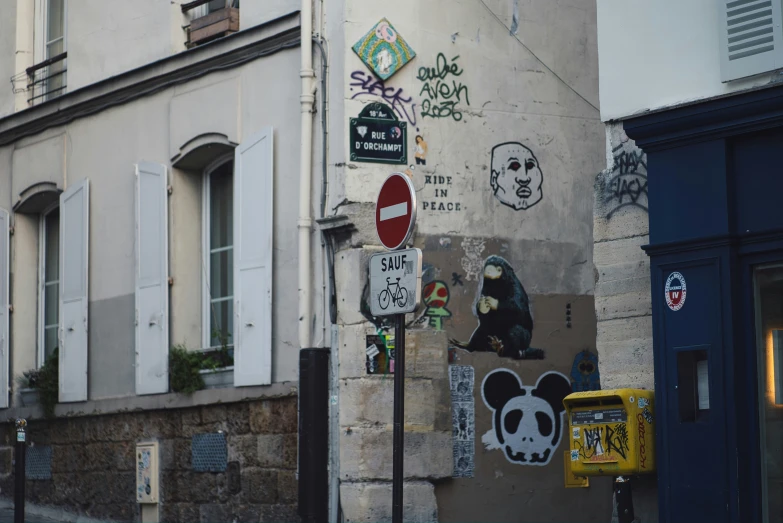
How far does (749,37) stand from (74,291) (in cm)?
818

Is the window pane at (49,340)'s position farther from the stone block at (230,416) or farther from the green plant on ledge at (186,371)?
A: the stone block at (230,416)

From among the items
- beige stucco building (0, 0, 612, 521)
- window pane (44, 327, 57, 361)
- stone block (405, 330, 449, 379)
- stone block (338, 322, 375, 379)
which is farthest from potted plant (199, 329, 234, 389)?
window pane (44, 327, 57, 361)

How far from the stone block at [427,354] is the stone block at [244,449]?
5.22 feet

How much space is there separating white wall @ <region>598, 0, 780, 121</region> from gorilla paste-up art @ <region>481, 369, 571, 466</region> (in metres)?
3.35

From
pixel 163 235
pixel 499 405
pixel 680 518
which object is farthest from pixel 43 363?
pixel 680 518

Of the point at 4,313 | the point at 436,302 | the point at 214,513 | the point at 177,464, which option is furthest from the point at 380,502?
the point at 4,313

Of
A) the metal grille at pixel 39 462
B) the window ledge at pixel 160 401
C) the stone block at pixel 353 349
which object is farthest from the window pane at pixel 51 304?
the stone block at pixel 353 349

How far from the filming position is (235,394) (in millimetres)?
11867

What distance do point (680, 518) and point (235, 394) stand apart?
483 cm

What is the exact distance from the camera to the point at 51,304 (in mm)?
15039

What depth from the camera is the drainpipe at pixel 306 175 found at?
11081 millimetres

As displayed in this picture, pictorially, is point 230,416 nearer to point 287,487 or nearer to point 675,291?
point 287,487

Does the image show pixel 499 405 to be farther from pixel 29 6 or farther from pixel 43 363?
pixel 29 6

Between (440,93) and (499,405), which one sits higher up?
(440,93)
